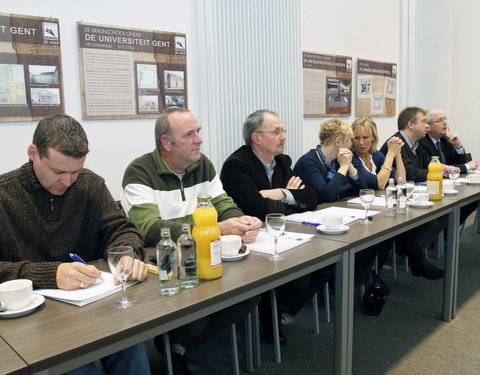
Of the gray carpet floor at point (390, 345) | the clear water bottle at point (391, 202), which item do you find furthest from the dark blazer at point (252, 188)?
the gray carpet floor at point (390, 345)

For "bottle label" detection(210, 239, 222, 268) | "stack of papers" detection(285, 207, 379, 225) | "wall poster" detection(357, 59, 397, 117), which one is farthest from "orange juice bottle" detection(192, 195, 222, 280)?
Result: "wall poster" detection(357, 59, 397, 117)

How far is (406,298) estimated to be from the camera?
3.02m

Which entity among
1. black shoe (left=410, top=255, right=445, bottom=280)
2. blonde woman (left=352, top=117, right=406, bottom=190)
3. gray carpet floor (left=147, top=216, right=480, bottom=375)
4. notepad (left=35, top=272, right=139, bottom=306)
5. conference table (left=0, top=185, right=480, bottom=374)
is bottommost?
gray carpet floor (left=147, top=216, right=480, bottom=375)

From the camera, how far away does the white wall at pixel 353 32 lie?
167 inches

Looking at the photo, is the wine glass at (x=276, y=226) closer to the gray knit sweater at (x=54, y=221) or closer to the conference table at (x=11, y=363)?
the gray knit sweater at (x=54, y=221)

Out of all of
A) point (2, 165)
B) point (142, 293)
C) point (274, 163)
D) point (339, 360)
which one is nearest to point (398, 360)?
point (339, 360)

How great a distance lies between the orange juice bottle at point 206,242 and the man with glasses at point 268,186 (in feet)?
2.98

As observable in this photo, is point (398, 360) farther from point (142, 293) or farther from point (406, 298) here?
point (142, 293)

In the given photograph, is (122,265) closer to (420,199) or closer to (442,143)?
(420,199)

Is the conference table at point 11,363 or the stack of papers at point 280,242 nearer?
the conference table at point 11,363

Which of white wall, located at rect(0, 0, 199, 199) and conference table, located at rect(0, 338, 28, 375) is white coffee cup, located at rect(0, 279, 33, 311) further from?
white wall, located at rect(0, 0, 199, 199)

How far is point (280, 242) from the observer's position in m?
1.73

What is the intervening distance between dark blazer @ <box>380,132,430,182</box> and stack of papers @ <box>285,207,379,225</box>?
5.04ft

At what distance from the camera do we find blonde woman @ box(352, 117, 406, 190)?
3.18m
